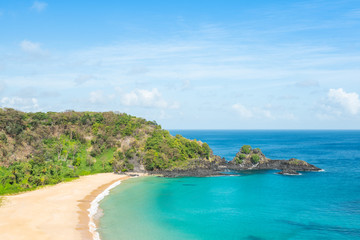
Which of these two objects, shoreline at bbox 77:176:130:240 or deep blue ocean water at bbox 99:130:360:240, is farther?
deep blue ocean water at bbox 99:130:360:240

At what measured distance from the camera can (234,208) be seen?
1783 inches

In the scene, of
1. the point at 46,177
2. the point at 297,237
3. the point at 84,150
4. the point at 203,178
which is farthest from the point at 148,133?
the point at 297,237

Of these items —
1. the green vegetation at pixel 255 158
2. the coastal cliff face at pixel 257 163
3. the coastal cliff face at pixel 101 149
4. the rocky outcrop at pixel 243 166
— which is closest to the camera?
the coastal cliff face at pixel 101 149

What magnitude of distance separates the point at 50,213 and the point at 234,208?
29.6 meters

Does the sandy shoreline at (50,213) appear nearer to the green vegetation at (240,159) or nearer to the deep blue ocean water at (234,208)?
the deep blue ocean water at (234,208)

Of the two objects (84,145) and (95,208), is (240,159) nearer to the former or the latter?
(84,145)

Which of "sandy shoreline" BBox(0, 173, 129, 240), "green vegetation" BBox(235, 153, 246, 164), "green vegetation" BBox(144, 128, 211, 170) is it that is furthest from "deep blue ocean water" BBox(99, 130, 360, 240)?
"green vegetation" BBox(235, 153, 246, 164)

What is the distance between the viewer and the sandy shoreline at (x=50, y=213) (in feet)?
106

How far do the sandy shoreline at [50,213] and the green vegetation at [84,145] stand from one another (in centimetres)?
929

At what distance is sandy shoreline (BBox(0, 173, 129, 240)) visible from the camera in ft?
106

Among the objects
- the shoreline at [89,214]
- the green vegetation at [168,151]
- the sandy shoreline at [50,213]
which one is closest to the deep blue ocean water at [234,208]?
the shoreline at [89,214]

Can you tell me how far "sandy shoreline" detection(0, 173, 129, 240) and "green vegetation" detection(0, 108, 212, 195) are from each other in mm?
9292

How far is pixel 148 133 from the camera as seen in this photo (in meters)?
88.5

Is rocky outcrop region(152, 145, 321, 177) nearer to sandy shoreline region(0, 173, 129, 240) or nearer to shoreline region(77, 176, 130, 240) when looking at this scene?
shoreline region(77, 176, 130, 240)
